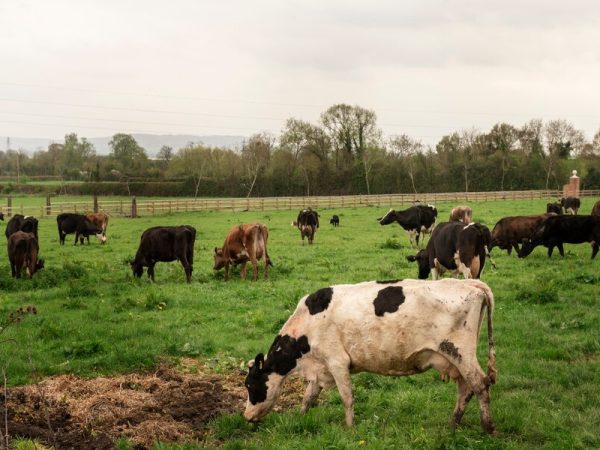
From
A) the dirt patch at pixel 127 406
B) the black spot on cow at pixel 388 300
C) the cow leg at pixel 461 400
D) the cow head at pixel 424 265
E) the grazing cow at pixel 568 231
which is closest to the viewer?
the cow leg at pixel 461 400

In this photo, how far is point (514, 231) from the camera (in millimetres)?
20094

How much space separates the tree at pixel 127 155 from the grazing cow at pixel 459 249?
67.7 m

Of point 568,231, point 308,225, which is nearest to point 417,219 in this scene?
point 308,225

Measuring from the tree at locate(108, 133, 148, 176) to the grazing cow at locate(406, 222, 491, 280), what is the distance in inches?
2664

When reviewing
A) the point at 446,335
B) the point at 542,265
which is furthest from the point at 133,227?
the point at 446,335

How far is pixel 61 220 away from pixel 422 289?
24418 mm

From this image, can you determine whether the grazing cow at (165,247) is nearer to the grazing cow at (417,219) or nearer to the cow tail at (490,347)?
the cow tail at (490,347)

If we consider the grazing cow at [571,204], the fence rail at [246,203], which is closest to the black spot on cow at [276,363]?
the grazing cow at [571,204]

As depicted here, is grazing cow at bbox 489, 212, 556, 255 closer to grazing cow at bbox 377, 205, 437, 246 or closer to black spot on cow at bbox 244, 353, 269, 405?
grazing cow at bbox 377, 205, 437, 246

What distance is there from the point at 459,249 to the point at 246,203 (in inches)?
1492

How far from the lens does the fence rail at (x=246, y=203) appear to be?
43531mm

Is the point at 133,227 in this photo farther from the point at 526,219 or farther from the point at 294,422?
the point at 294,422

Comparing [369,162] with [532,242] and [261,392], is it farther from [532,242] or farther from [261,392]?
[261,392]

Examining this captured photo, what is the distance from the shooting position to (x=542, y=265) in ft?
56.0
